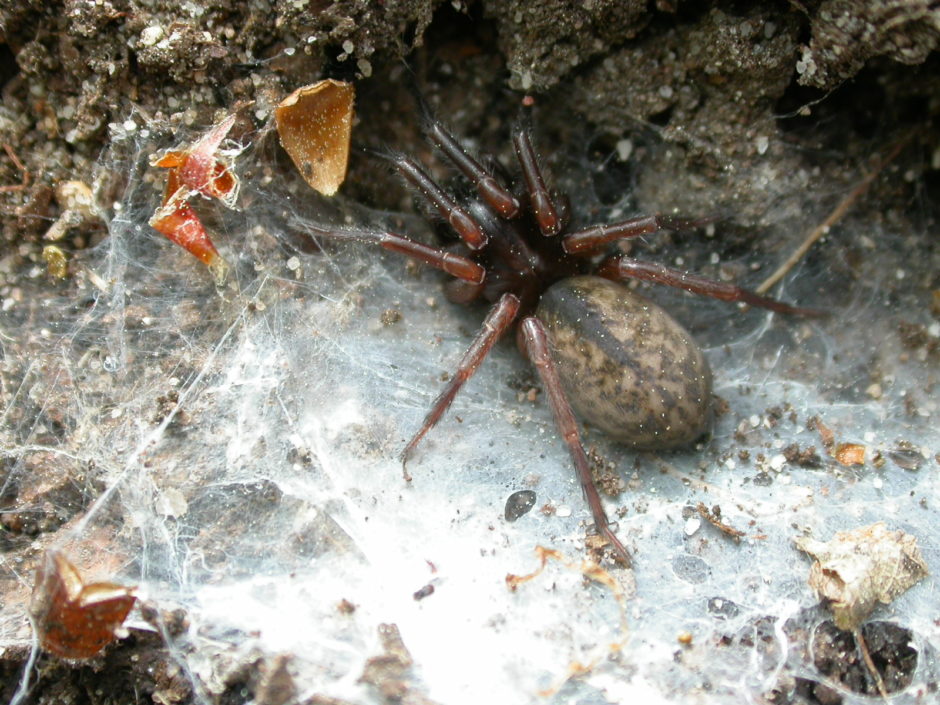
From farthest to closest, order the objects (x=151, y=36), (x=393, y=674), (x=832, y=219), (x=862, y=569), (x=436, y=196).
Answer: (x=832, y=219)
(x=436, y=196)
(x=151, y=36)
(x=862, y=569)
(x=393, y=674)

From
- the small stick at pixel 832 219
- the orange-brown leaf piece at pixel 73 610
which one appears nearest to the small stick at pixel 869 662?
the small stick at pixel 832 219

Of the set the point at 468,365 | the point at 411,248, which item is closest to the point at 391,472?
the point at 468,365

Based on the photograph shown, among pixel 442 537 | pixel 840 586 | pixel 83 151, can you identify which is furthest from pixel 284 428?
pixel 840 586

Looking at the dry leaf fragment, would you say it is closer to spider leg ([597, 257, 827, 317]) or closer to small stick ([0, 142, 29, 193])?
spider leg ([597, 257, 827, 317])

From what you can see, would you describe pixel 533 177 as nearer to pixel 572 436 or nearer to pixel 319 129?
pixel 319 129

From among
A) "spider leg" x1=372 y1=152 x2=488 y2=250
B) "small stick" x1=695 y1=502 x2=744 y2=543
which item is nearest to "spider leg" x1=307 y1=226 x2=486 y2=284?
"spider leg" x1=372 y1=152 x2=488 y2=250

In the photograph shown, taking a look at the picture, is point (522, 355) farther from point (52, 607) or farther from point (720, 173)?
point (52, 607)

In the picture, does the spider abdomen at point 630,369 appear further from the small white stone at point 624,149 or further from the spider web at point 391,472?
the small white stone at point 624,149
